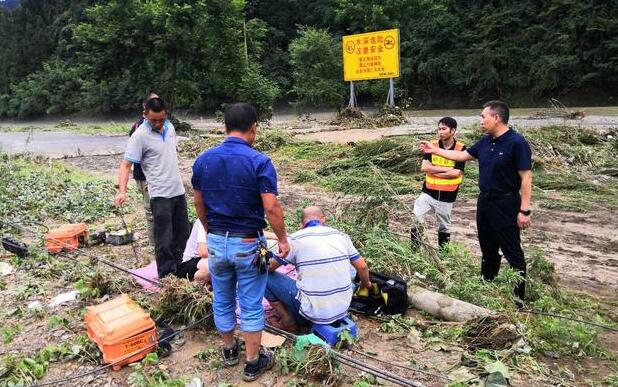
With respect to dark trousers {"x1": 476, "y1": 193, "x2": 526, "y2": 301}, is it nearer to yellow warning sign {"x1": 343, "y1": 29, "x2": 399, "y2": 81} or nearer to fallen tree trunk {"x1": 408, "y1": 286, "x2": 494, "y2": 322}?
fallen tree trunk {"x1": 408, "y1": 286, "x2": 494, "y2": 322}

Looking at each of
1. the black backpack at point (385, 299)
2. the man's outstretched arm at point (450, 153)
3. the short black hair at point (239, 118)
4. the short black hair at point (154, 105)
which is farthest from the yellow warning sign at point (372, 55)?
the short black hair at point (239, 118)

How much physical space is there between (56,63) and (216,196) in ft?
176

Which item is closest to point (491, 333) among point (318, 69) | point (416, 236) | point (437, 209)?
point (416, 236)

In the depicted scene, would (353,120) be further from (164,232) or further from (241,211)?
(241,211)

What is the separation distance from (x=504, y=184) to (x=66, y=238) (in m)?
5.10

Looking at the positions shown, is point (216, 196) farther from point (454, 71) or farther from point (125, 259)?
point (454, 71)

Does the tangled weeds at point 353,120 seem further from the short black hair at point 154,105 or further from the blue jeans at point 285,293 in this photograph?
the blue jeans at point 285,293

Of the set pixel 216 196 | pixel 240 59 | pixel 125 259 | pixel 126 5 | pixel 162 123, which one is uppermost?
pixel 126 5

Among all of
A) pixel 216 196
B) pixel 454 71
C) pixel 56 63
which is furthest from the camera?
pixel 56 63

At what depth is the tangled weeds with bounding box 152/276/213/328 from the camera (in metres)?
4.22

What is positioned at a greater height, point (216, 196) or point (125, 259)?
point (216, 196)

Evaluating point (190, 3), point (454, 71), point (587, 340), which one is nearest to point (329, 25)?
point (454, 71)

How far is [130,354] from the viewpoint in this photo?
3.66m

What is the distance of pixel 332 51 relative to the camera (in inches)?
1214
